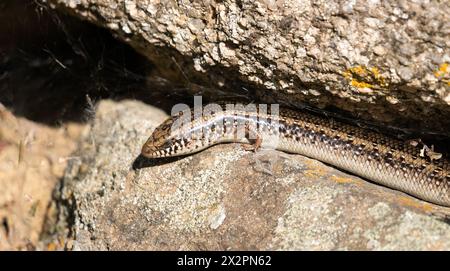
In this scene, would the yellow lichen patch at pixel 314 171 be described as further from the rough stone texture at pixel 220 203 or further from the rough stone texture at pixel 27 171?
the rough stone texture at pixel 27 171

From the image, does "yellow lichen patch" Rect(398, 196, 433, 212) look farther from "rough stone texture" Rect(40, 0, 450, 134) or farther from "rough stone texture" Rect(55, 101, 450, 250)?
"rough stone texture" Rect(40, 0, 450, 134)

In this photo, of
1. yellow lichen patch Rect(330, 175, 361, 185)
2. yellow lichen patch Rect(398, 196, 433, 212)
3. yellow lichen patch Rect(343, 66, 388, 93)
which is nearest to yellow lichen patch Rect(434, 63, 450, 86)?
yellow lichen patch Rect(343, 66, 388, 93)

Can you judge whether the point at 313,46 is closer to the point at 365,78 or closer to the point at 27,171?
the point at 365,78

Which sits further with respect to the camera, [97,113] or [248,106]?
[97,113]

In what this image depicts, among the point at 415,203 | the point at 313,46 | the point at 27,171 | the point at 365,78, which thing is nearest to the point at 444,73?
the point at 365,78

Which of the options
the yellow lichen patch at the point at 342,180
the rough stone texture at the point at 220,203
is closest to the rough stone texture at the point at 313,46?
the yellow lichen patch at the point at 342,180

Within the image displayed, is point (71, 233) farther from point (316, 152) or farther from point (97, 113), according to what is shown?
point (316, 152)

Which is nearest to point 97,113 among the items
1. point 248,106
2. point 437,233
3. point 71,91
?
point 71,91
